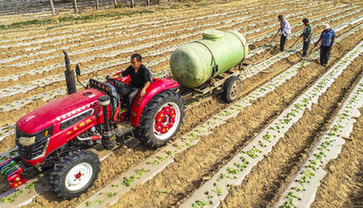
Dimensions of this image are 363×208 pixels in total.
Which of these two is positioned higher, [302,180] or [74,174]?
[74,174]

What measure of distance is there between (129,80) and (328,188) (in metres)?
4.49

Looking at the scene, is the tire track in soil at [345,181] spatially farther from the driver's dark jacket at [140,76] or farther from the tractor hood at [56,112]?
the tractor hood at [56,112]

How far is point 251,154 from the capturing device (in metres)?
5.26

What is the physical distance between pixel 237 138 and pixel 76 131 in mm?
3626

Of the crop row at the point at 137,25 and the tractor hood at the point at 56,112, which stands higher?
the crop row at the point at 137,25

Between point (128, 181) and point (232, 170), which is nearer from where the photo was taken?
point (128, 181)

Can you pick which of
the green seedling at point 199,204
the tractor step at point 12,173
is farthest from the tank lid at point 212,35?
the tractor step at point 12,173

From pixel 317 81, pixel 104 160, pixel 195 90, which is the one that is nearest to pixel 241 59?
pixel 195 90

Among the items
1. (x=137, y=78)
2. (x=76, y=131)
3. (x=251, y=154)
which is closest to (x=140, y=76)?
(x=137, y=78)

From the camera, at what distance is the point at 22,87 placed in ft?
27.7

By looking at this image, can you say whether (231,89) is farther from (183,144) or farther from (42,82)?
(42,82)

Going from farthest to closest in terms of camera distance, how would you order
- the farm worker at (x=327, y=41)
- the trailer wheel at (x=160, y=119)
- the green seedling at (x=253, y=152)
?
the farm worker at (x=327, y=41) < the green seedling at (x=253, y=152) < the trailer wheel at (x=160, y=119)

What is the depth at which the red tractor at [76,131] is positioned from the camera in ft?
12.5

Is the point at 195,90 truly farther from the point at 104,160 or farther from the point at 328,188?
the point at 328,188
